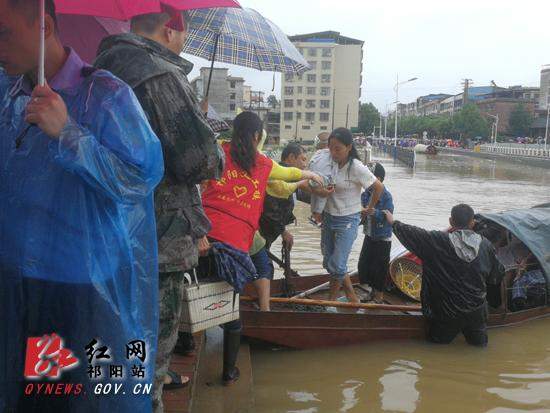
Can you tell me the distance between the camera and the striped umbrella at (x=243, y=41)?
4.46 m

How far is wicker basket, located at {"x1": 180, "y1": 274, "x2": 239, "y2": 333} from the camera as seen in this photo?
2.81 m

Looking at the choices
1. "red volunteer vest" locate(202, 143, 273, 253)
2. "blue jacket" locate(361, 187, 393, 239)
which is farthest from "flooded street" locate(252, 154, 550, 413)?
"red volunteer vest" locate(202, 143, 273, 253)

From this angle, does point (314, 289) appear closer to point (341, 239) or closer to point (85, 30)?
point (341, 239)

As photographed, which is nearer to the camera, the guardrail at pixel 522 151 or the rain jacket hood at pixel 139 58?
the rain jacket hood at pixel 139 58

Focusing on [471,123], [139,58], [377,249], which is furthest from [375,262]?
[471,123]

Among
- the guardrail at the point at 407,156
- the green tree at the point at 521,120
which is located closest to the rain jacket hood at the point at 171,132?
the guardrail at the point at 407,156

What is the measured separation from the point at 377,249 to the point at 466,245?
98 cm

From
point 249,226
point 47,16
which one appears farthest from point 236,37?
point 47,16

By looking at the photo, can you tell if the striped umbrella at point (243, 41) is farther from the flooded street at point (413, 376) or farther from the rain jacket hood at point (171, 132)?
the flooded street at point (413, 376)

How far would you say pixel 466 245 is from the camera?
→ 5.18 m

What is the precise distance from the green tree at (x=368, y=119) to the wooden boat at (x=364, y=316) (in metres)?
97.7

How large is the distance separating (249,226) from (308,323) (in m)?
1.88

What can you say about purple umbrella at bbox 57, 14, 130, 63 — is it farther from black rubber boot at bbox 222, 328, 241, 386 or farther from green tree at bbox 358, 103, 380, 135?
green tree at bbox 358, 103, 380, 135

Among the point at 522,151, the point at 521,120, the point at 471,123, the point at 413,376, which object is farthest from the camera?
the point at 471,123
